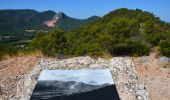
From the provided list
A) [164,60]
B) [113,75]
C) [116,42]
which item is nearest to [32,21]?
[116,42]

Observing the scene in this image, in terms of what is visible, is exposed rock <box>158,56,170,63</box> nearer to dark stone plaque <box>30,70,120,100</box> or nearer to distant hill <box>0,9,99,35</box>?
dark stone plaque <box>30,70,120,100</box>

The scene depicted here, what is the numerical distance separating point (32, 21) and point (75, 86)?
199 feet

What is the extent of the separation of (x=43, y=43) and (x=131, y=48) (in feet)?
25.6

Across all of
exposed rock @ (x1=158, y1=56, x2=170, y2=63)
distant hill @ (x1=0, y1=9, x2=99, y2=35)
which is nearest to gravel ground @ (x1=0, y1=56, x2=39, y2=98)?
exposed rock @ (x1=158, y1=56, x2=170, y2=63)

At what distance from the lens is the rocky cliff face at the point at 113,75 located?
8.26 metres

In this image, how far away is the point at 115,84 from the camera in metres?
8.62

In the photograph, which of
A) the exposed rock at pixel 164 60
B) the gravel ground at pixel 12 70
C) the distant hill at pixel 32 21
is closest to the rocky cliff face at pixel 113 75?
the gravel ground at pixel 12 70

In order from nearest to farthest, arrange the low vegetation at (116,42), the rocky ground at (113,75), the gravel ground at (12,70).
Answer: the rocky ground at (113,75), the gravel ground at (12,70), the low vegetation at (116,42)

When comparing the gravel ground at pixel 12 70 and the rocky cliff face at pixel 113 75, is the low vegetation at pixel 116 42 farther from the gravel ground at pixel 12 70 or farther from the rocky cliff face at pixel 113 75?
the rocky cliff face at pixel 113 75

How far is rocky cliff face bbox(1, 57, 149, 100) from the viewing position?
8258 mm

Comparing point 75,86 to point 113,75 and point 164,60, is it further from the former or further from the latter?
point 164,60

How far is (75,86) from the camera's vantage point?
804 centimetres

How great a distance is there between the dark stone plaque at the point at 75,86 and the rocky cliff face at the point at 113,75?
36cm

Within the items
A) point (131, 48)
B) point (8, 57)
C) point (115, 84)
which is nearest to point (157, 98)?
point (115, 84)
